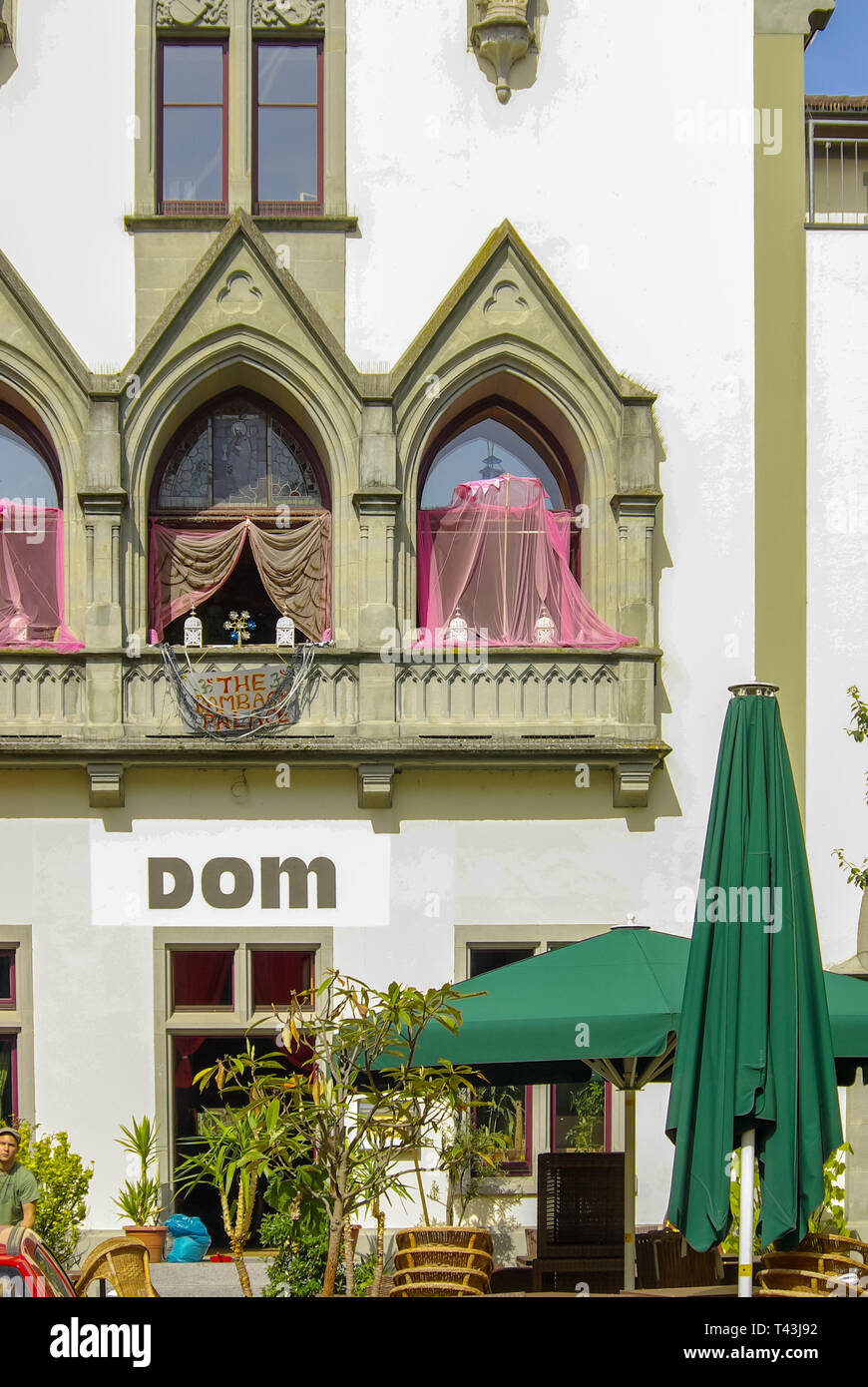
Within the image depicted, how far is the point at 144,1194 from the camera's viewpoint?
15.3 m

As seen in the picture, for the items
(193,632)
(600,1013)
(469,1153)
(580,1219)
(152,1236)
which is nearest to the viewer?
(600,1013)

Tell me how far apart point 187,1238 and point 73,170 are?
33.3ft

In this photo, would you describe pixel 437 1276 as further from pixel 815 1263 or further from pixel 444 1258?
pixel 815 1263

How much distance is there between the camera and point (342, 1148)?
10.3m

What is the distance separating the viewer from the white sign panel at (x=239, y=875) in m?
16.0

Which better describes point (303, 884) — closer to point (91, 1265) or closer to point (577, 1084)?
point (577, 1084)

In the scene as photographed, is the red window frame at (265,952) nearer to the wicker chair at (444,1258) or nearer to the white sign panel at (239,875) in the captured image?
the white sign panel at (239,875)

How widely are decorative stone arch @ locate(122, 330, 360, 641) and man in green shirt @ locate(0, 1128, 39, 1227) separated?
17.8ft

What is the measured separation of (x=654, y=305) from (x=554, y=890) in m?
5.77

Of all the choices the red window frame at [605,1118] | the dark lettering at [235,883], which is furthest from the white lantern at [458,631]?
the red window frame at [605,1118]

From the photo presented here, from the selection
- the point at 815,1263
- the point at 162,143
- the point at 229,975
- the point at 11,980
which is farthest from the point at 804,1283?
the point at 162,143

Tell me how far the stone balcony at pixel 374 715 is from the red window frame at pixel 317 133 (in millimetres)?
4420

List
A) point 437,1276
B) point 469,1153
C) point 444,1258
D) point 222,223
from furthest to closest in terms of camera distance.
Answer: point 222,223 < point 469,1153 < point 444,1258 < point 437,1276
